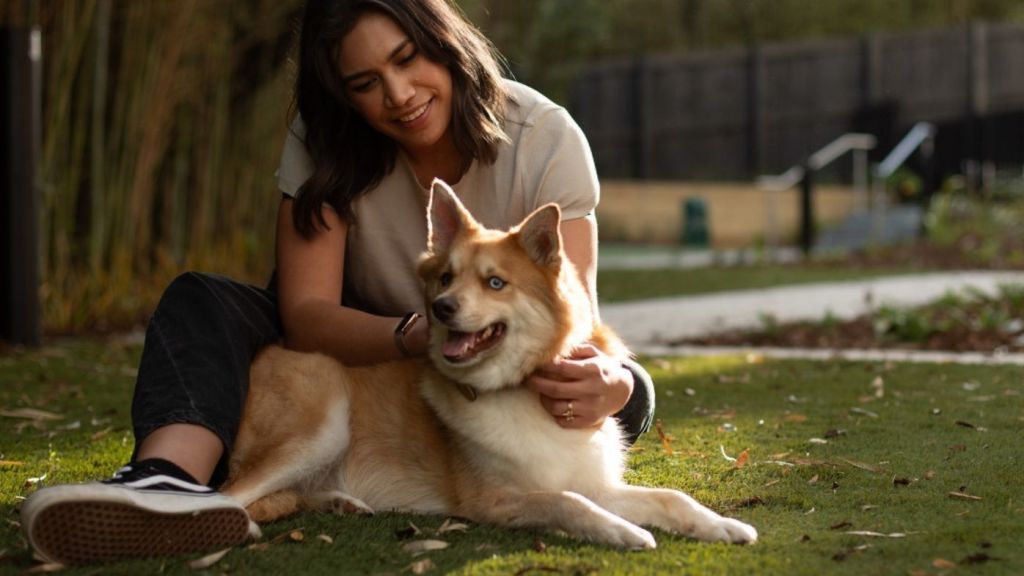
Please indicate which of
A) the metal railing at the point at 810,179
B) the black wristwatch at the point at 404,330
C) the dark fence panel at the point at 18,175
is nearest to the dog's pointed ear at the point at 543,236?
Answer: the black wristwatch at the point at 404,330

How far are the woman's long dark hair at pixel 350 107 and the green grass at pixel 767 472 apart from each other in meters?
1.03

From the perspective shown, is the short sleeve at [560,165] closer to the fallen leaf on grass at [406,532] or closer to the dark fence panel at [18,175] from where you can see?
the fallen leaf on grass at [406,532]

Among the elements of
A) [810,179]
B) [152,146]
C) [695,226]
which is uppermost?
[152,146]

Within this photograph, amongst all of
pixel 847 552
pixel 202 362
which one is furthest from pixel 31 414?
pixel 847 552

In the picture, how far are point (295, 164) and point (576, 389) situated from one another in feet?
4.16

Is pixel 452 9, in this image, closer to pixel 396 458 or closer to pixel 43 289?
pixel 396 458

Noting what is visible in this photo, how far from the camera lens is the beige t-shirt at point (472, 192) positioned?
3.76m

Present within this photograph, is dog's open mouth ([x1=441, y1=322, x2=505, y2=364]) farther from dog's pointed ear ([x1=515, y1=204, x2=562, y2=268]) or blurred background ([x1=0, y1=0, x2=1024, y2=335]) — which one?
blurred background ([x1=0, y1=0, x2=1024, y2=335])

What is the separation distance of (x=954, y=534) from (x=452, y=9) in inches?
81.9

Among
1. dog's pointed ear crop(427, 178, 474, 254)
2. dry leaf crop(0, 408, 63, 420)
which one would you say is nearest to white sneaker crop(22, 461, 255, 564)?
dog's pointed ear crop(427, 178, 474, 254)

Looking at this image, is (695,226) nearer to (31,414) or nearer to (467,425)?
(31,414)

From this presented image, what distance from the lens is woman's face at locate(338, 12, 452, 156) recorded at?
3521 mm

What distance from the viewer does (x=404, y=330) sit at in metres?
3.46

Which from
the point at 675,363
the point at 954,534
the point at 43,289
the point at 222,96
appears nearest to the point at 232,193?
the point at 222,96
